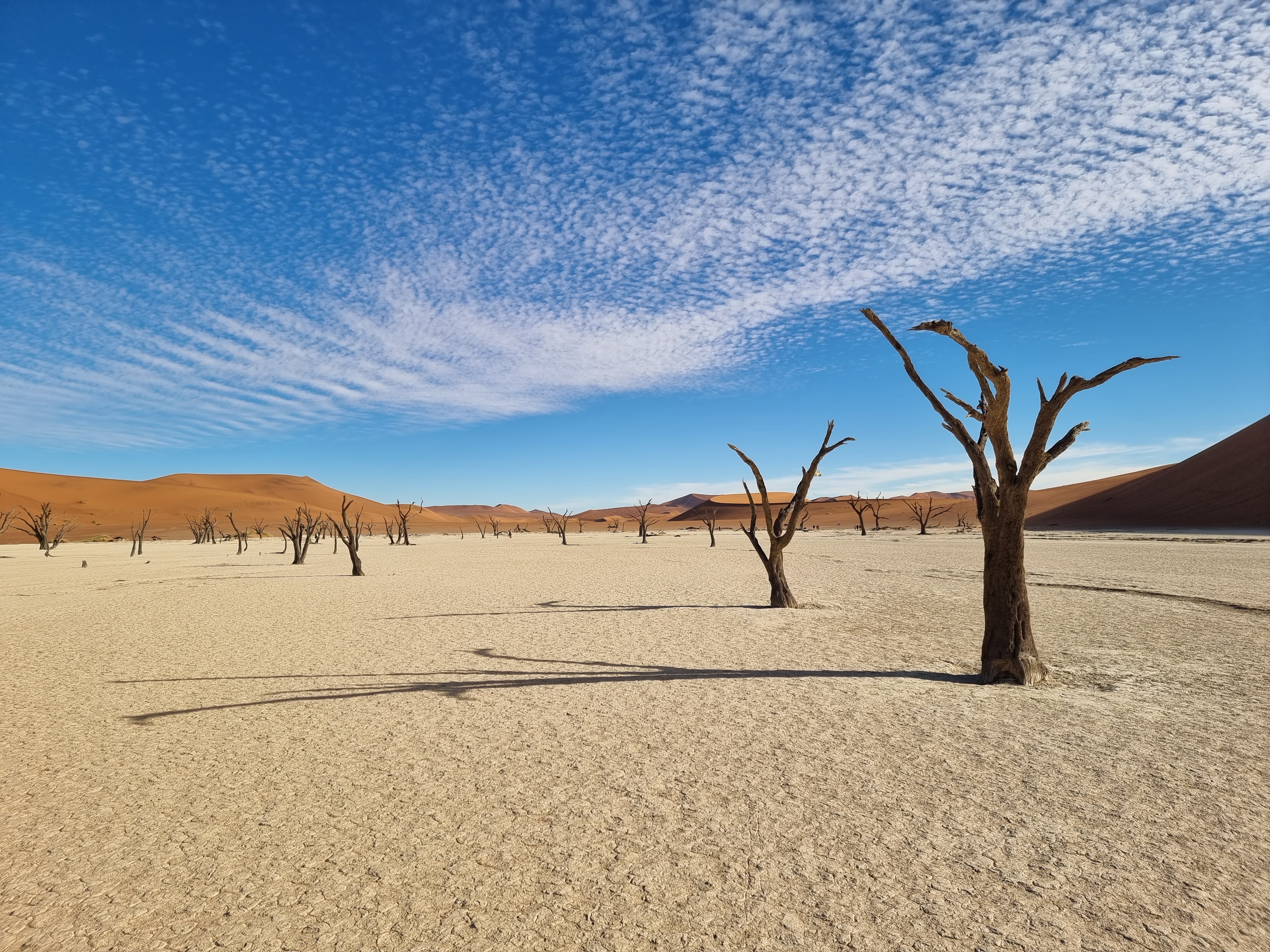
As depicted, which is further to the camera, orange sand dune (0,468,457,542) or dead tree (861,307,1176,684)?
orange sand dune (0,468,457,542)

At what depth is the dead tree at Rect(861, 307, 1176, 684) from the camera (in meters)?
6.92

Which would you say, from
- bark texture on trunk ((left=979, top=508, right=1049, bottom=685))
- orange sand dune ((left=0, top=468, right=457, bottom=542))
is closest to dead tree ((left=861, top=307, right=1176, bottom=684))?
bark texture on trunk ((left=979, top=508, right=1049, bottom=685))

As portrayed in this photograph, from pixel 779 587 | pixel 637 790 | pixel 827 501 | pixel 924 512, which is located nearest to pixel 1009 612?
pixel 637 790

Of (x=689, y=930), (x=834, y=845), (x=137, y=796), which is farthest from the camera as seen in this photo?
(x=137, y=796)

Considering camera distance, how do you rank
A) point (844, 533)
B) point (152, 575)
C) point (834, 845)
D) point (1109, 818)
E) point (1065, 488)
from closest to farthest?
point (834, 845)
point (1109, 818)
point (152, 575)
point (844, 533)
point (1065, 488)

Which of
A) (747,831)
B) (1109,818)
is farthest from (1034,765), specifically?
(747,831)

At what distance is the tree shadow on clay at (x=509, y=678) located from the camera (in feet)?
22.9

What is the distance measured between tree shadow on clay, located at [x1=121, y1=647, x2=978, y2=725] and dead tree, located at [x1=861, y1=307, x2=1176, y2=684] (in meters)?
0.53

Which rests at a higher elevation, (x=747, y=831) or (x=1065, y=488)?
(x=1065, y=488)

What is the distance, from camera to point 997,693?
6.61 m

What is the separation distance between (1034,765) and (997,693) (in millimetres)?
2067

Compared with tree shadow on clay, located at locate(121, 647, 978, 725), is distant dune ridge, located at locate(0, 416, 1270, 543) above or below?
above

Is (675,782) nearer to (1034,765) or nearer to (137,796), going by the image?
(1034,765)

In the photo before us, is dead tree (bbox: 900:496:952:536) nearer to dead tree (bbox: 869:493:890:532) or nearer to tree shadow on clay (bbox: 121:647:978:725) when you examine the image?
dead tree (bbox: 869:493:890:532)
